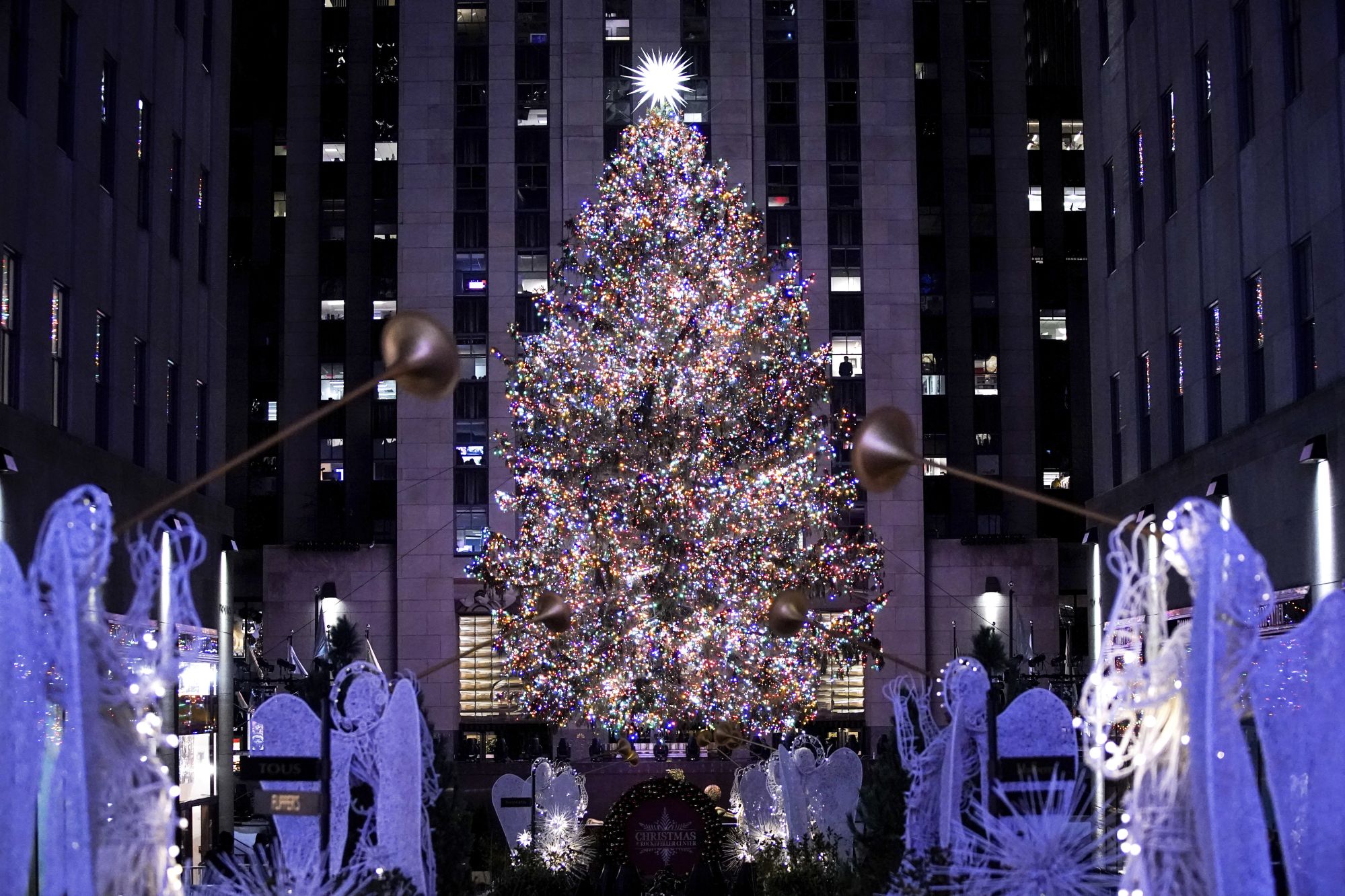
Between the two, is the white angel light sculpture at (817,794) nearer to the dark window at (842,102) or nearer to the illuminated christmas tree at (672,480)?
the illuminated christmas tree at (672,480)

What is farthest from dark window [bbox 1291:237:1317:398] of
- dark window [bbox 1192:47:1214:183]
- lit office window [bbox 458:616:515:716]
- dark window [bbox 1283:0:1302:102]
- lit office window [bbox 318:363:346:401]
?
lit office window [bbox 318:363:346:401]

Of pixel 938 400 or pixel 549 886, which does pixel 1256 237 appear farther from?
pixel 938 400

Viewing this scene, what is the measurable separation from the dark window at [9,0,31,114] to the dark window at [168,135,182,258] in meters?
10.3

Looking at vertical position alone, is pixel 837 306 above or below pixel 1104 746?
above

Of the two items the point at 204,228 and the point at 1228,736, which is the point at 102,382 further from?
the point at 1228,736

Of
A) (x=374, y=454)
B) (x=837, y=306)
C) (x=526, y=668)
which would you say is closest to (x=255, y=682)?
(x=526, y=668)

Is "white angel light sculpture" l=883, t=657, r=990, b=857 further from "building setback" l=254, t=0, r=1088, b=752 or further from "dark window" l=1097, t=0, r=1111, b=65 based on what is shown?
"building setback" l=254, t=0, r=1088, b=752

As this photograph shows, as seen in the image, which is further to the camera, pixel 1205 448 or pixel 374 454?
pixel 374 454

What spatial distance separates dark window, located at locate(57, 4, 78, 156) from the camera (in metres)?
30.5

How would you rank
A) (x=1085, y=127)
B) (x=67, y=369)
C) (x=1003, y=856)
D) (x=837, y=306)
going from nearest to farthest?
(x=1003, y=856) → (x=67, y=369) → (x=1085, y=127) → (x=837, y=306)

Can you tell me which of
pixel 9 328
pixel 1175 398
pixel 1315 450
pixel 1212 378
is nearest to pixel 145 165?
pixel 9 328

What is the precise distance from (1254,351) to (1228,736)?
2538 cm

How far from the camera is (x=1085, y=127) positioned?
49188 mm

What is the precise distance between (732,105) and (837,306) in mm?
8005
